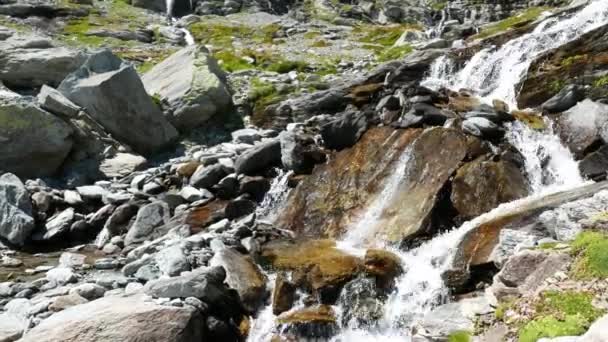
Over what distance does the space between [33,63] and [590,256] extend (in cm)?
2980

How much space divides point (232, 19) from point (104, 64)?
172 feet

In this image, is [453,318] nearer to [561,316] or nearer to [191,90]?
[561,316]

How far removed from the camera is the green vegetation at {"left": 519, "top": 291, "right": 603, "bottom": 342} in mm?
8977

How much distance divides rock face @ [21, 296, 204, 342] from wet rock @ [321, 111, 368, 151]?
1253 centimetres

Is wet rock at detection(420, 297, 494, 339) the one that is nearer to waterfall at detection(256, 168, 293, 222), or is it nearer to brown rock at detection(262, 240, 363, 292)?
brown rock at detection(262, 240, 363, 292)

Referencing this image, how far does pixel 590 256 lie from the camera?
11.0 meters

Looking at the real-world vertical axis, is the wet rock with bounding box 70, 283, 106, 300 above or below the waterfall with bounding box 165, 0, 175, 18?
above

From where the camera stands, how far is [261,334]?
50.7ft

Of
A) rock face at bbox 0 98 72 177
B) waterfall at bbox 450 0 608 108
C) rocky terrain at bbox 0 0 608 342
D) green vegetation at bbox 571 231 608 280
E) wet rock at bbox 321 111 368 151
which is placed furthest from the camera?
waterfall at bbox 450 0 608 108

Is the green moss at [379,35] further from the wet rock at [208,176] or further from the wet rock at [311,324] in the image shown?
the wet rock at [311,324]

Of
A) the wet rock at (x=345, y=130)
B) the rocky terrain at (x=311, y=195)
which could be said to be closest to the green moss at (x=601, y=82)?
the rocky terrain at (x=311, y=195)

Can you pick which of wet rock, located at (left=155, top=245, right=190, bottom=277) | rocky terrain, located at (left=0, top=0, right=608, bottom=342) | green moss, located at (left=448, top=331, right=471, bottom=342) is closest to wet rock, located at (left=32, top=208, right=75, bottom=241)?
rocky terrain, located at (left=0, top=0, right=608, bottom=342)

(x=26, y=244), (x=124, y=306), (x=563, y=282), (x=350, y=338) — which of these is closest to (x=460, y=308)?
(x=563, y=282)

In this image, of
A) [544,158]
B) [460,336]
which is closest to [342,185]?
[544,158]
